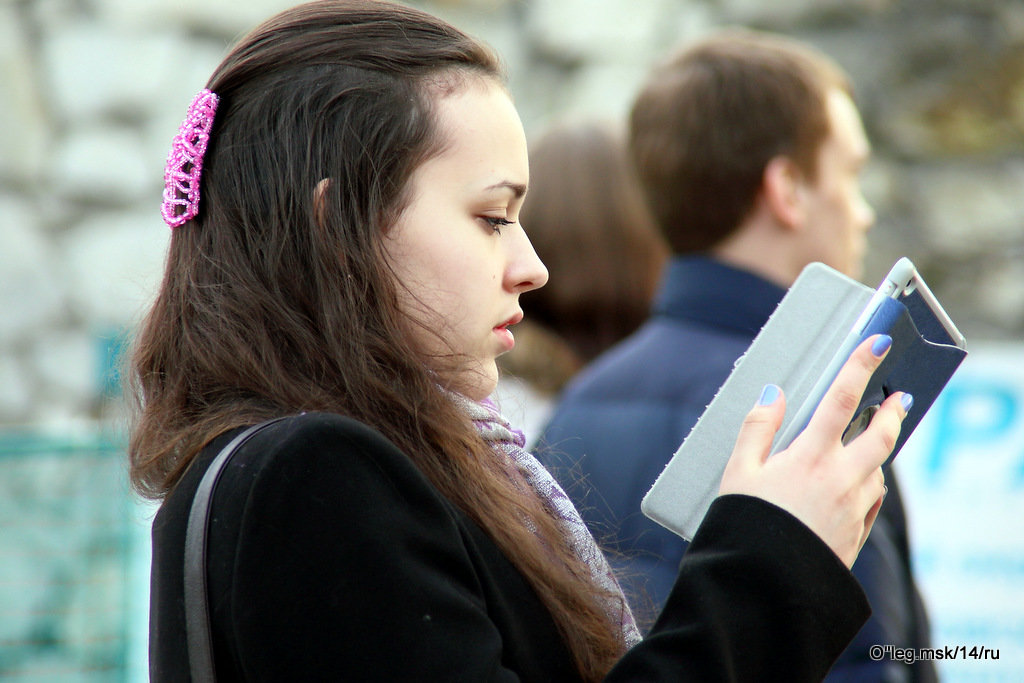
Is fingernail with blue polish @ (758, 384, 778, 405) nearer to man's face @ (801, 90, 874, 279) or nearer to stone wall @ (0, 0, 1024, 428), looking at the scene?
man's face @ (801, 90, 874, 279)

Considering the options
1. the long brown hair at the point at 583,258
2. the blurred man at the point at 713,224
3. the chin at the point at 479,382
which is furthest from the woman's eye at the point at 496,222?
the long brown hair at the point at 583,258

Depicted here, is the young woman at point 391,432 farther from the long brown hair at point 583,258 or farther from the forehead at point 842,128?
the long brown hair at point 583,258

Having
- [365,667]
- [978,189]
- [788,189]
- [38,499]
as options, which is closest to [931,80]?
[978,189]

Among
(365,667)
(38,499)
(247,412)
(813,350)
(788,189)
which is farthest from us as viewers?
(38,499)

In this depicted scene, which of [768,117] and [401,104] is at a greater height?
[401,104]

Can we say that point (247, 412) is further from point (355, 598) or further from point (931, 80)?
point (931, 80)

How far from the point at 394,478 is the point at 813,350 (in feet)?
1.41

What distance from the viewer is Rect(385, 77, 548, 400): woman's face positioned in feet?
3.00

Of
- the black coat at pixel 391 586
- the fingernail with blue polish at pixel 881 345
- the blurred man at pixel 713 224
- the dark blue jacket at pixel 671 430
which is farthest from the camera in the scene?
the blurred man at pixel 713 224

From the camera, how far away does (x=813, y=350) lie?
1.00 m

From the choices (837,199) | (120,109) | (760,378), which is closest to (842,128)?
(837,199)

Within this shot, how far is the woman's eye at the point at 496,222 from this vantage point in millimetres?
949

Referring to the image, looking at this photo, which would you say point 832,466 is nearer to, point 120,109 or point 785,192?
point 785,192

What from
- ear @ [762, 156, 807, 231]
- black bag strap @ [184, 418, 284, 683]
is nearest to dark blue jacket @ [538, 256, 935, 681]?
ear @ [762, 156, 807, 231]
